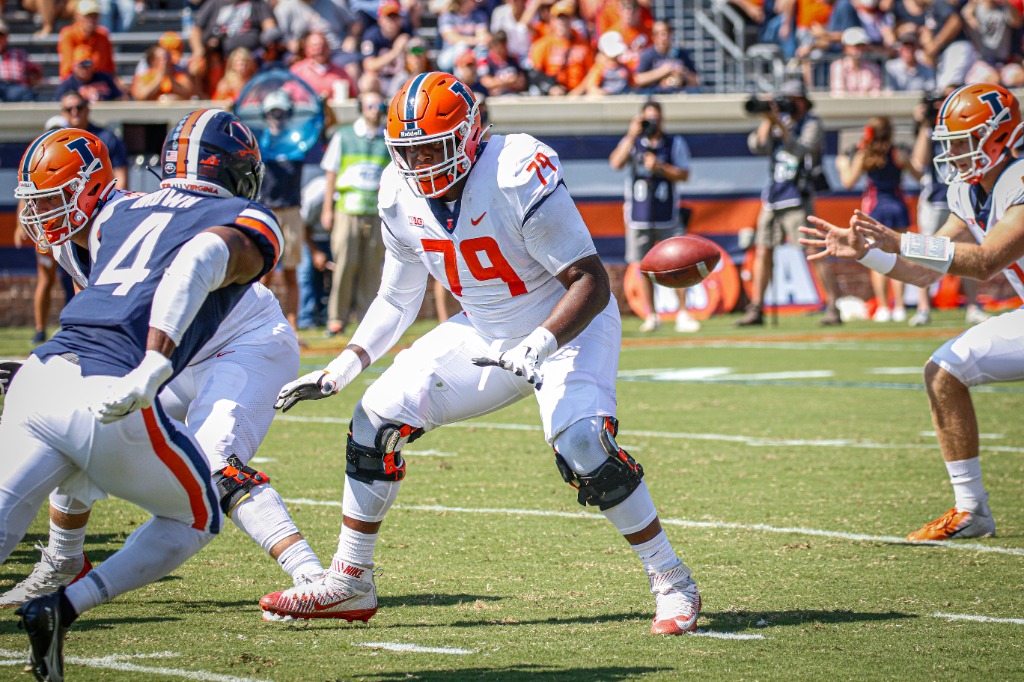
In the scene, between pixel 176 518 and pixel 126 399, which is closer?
pixel 126 399

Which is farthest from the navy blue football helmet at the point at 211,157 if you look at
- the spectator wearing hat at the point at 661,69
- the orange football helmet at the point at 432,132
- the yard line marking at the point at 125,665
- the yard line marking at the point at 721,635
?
the spectator wearing hat at the point at 661,69

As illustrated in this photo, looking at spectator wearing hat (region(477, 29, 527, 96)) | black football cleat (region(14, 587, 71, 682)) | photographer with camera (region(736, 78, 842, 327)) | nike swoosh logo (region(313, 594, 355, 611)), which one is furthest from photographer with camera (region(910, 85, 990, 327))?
black football cleat (region(14, 587, 71, 682))

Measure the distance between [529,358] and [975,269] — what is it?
2151mm

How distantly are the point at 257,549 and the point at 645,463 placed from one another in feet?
8.22

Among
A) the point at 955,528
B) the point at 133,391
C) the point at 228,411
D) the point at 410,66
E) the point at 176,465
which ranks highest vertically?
the point at 133,391

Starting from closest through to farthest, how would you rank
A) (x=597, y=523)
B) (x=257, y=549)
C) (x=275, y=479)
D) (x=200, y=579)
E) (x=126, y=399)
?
(x=126, y=399), (x=200, y=579), (x=257, y=549), (x=597, y=523), (x=275, y=479)

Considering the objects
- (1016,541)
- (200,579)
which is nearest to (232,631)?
(200,579)

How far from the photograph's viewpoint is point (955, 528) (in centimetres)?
559

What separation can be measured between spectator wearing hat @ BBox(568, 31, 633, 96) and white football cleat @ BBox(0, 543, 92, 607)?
40.4 feet

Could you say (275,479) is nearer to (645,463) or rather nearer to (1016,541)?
(645,463)

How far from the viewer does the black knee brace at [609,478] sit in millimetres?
4277

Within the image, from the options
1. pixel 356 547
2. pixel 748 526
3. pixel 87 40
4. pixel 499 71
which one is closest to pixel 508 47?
pixel 499 71

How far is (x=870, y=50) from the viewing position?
17000mm

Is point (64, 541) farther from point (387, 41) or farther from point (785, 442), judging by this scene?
point (387, 41)
